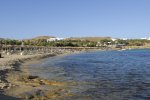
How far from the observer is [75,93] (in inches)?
828

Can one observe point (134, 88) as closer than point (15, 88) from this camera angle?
No

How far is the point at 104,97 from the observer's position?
19.8 metres

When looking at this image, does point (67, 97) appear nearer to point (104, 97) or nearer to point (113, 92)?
point (104, 97)

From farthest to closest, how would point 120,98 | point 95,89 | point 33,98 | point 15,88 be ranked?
point 95,89, point 15,88, point 120,98, point 33,98

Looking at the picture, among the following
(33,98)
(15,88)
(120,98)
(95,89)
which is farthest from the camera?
(95,89)

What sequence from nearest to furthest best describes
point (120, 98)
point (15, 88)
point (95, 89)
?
point (120, 98) → point (15, 88) → point (95, 89)

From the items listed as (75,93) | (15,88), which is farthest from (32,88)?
(75,93)

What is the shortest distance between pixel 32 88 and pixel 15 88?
1.17 meters

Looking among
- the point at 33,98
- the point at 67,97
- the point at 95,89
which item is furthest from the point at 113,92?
the point at 33,98

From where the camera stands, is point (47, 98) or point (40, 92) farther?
point (40, 92)

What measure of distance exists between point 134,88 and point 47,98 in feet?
25.7

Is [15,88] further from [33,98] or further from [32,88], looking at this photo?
[33,98]

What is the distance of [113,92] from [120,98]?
7.65ft

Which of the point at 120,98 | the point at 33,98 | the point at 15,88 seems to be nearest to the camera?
the point at 33,98
